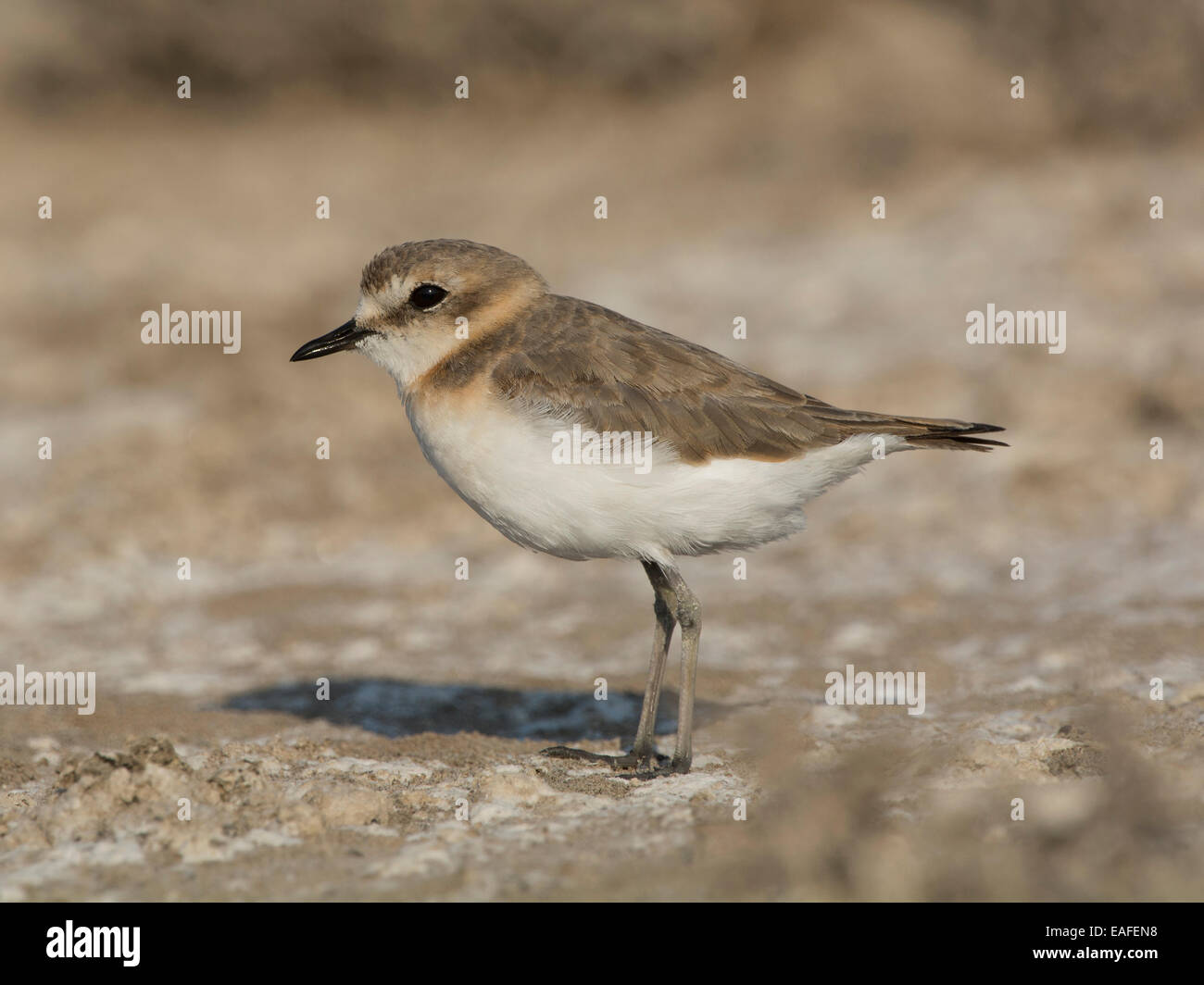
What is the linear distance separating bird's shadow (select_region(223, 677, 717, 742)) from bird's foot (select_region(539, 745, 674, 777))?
0.59 metres

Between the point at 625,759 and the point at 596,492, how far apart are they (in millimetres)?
1468

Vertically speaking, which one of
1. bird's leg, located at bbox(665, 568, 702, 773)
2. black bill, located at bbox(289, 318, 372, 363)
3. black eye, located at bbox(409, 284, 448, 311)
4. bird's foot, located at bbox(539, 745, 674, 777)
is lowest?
bird's foot, located at bbox(539, 745, 674, 777)

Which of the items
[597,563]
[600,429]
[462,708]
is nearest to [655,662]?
[600,429]

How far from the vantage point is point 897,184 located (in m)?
16.0

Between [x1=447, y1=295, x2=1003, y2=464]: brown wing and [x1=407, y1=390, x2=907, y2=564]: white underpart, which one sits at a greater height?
[x1=447, y1=295, x2=1003, y2=464]: brown wing

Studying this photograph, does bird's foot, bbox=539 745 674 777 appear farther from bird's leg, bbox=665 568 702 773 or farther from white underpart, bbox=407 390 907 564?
white underpart, bbox=407 390 907 564

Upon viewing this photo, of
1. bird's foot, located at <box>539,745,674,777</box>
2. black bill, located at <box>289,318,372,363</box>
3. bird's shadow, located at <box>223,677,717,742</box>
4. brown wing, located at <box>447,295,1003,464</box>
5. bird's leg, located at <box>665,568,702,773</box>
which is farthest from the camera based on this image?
bird's shadow, located at <box>223,677,717,742</box>

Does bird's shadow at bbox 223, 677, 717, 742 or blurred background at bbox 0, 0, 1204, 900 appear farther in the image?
bird's shadow at bbox 223, 677, 717, 742

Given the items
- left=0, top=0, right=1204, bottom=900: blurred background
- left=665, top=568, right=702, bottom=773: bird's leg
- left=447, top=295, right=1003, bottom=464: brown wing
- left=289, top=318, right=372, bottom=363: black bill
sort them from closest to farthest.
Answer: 1. left=0, top=0, right=1204, bottom=900: blurred background
2. left=447, top=295, right=1003, bottom=464: brown wing
3. left=665, top=568, right=702, bottom=773: bird's leg
4. left=289, top=318, right=372, bottom=363: black bill

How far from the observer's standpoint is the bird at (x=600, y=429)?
5883mm

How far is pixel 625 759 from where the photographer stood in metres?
6.41

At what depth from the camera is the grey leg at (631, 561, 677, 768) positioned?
Answer: 6434mm

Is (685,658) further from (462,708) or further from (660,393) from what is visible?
(462,708)

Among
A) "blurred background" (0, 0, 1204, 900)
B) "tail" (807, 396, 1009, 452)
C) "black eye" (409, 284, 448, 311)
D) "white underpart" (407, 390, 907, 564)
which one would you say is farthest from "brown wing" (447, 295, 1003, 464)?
"blurred background" (0, 0, 1204, 900)
